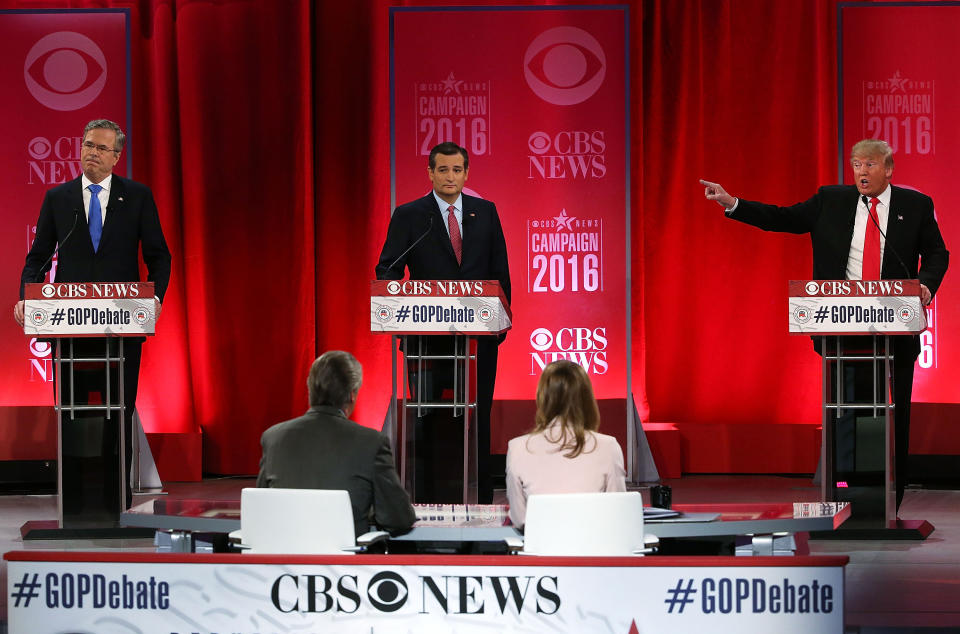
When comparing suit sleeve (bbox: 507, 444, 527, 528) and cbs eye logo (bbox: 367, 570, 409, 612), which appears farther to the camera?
suit sleeve (bbox: 507, 444, 527, 528)

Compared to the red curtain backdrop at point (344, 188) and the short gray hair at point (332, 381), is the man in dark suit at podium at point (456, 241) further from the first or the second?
the red curtain backdrop at point (344, 188)

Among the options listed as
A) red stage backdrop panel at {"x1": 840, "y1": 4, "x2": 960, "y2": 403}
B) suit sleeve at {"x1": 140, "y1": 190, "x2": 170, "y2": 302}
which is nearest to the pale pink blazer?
suit sleeve at {"x1": 140, "y1": 190, "x2": 170, "y2": 302}

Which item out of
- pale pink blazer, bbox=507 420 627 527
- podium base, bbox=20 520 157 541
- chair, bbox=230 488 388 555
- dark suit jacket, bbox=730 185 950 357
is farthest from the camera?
dark suit jacket, bbox=730 185 950 357

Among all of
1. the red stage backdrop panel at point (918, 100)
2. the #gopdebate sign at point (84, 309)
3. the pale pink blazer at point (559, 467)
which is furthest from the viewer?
the red stage backdrop panel at point (918, 100)

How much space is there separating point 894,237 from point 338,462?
330cm

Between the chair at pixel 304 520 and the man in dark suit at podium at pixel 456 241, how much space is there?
95.7 inches

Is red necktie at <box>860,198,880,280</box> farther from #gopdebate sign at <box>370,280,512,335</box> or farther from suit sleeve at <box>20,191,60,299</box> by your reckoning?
suit sleeve at <box>20,191,60,299</box>

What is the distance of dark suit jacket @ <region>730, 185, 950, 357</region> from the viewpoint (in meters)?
5.70

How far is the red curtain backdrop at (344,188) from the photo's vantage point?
8094 mm

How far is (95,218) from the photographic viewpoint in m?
5.89

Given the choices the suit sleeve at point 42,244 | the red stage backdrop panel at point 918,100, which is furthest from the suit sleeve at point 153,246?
the red stage backdrop panel at point 918,100

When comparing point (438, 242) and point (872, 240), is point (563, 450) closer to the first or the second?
point (438, 242)

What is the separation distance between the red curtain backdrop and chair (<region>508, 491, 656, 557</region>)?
196 inches

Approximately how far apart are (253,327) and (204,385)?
19.4 inches
